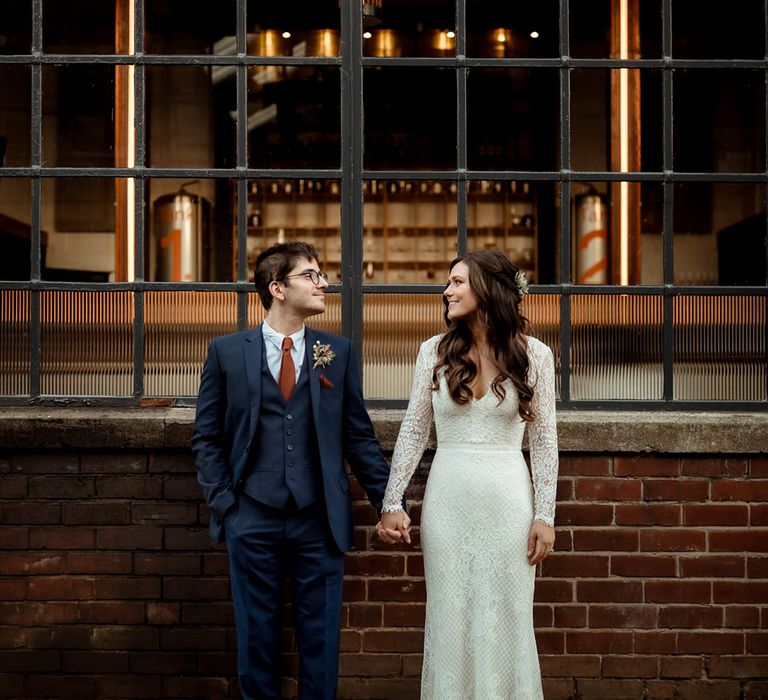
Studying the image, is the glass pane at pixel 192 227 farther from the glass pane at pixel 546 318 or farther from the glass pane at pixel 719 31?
the glass pane at pixel 719 31

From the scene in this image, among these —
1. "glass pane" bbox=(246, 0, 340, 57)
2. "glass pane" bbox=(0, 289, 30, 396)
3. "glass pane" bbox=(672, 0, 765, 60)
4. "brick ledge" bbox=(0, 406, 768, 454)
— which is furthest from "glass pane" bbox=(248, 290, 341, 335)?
"glass pane" bbox=(672, 0, 765, 60)

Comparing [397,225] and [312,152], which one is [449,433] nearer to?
[397,225]

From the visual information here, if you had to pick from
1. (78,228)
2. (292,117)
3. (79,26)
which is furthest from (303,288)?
(79,26)

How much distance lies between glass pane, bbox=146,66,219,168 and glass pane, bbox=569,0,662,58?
1806 mm

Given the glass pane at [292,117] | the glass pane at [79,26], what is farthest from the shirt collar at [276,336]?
the glass pane at [79,26]

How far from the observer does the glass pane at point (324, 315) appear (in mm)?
4715

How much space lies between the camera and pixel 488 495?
3584mm

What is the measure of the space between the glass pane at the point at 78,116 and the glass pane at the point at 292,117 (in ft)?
2.36

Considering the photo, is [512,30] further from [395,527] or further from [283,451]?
[395,527]

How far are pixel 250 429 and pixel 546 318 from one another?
1.72 metres

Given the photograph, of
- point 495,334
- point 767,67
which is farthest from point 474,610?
point 767,67

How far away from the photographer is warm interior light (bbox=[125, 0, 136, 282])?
187 inches

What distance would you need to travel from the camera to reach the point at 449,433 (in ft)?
12.0

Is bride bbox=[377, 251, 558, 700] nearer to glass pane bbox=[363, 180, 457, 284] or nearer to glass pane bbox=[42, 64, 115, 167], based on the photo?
glass pane bbox=[363, 180, 457, 284]
